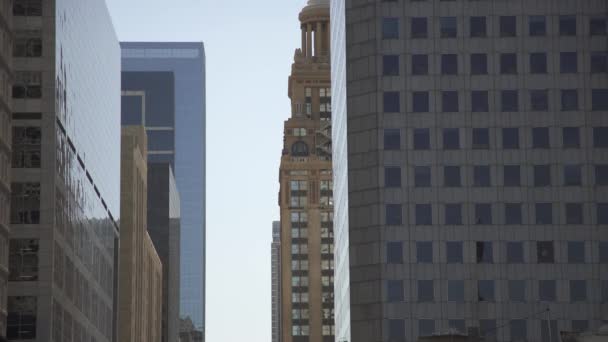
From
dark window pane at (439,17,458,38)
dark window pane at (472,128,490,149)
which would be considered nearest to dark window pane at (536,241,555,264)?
dark window pane at (472,128,490,149)

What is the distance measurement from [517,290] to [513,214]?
7063 millimetres

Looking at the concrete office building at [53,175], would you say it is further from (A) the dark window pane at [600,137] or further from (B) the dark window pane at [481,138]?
(A) the dark window pane at [600,137]

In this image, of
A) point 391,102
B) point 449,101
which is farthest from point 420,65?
point 391,102

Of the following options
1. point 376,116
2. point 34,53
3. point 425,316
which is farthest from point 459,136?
point 34,53

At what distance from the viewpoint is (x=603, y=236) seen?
471 feet

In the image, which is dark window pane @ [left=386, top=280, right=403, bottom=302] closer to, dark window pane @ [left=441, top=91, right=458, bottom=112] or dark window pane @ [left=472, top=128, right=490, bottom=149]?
dark window pane @ [left=472, top=128, right=490, bottom=149]

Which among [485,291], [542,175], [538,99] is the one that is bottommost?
[485,291]

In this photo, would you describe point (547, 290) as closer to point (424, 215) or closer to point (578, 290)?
point (578, 290)

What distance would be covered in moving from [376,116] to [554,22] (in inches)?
746

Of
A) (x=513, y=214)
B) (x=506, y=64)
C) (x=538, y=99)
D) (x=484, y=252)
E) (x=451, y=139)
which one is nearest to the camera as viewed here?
(x=484, y=252)

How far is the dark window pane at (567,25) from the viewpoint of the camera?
14712 centimetres

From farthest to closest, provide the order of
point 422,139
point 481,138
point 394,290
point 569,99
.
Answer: point 569,99 < point 481,138 < point 422,139 < point 394,290

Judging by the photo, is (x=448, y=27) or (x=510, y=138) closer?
(x=510, y=138)

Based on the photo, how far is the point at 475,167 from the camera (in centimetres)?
14462
